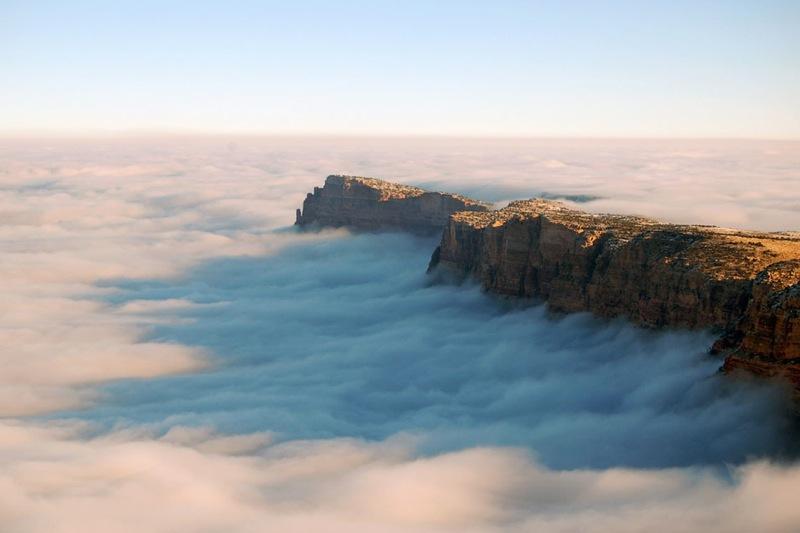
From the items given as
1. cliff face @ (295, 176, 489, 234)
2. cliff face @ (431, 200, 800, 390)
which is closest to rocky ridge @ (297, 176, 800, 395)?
cliff face @ (431, 200, 800, 390)

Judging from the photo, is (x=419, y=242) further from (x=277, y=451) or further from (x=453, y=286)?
(x=277, y=451)

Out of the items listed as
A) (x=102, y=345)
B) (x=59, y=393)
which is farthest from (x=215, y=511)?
(x=102, y=345)

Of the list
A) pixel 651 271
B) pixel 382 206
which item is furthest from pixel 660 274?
pixel 382 206

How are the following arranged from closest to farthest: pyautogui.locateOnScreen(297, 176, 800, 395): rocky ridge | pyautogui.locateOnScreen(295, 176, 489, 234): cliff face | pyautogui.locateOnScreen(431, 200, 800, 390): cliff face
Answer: pyautogui.locateOnScreen(431, 200, 800, 390): cliff face < pyautogui.locateOnScreen(297, 176, 800, 395): rocky ridge < pyautogui.locateOnScreen(295, 176, 489, 234): cliff face

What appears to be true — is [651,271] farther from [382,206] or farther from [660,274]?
[382,206]

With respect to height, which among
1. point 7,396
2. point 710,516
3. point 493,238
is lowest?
point 7,396

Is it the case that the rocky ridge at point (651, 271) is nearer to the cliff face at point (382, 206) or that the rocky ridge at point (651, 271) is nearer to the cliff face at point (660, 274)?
the cliff face at point (660, 274)

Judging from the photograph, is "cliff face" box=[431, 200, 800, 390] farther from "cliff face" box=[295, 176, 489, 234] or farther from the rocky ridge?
"cliff face" box=[295, 176, 489, 234]
